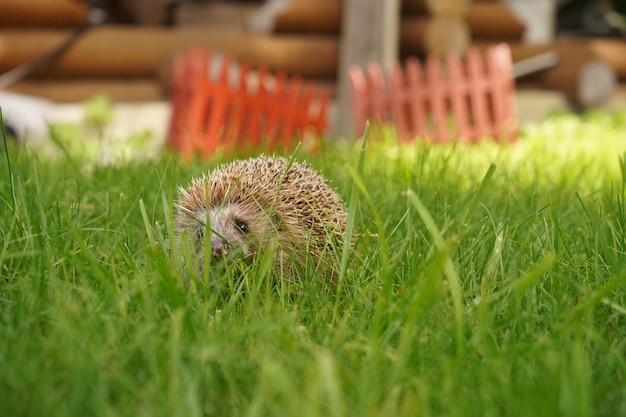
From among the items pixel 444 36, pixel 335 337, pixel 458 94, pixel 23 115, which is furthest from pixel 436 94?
pixel 335 337

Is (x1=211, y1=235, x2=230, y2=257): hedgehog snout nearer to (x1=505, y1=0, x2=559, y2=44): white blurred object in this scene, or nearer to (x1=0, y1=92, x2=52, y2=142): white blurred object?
(x1=0, y1=92, x2=52, y2=142): white blurred object

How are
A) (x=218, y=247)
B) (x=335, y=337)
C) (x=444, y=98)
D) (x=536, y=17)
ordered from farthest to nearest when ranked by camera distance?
(x=536, y=17) → (x=444, y=98) → (x=218, y=247) → (x=335, y=337)

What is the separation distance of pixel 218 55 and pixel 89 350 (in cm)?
680

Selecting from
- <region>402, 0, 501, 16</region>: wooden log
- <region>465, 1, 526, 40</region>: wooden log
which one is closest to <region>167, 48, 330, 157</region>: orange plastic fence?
<region>402, 0, 501, 16</region>: wooden log

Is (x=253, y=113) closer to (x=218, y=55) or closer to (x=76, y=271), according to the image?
(x=218, y=55)

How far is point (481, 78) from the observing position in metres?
7.11

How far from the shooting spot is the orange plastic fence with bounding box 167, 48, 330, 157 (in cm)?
623

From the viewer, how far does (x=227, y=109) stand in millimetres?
6488

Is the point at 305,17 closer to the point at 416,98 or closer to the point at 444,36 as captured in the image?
the point at 444,36

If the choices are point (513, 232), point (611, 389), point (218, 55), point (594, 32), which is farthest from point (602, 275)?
point (594, 32)

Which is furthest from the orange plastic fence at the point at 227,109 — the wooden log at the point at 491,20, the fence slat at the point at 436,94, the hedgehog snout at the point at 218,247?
the hedgehog snout at the point at 218,247

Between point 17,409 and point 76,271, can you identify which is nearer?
point 17,409

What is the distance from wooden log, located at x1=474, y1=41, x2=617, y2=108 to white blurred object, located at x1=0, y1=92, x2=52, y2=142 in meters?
5.11

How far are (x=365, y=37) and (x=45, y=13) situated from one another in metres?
3.42
